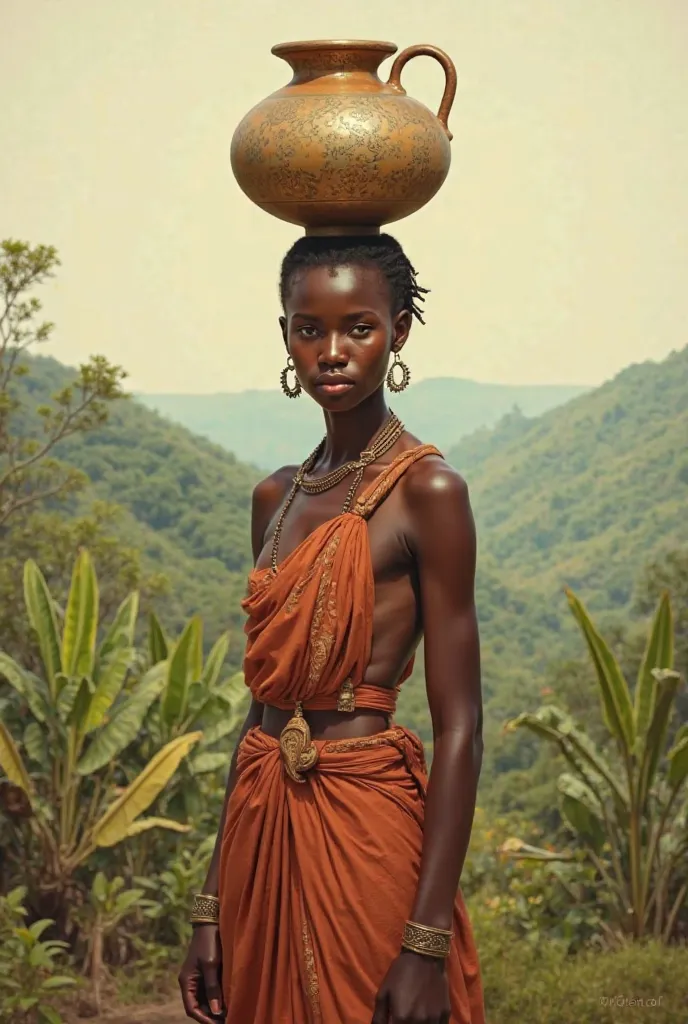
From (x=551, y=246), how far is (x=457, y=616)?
1015cm

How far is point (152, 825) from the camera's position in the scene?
19.1ft

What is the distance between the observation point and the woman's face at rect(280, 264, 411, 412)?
8.34 ft

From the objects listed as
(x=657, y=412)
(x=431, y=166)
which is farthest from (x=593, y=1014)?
(x=657, y=412)

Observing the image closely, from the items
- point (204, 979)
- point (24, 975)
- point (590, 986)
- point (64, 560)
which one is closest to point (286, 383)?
point (204, 979)

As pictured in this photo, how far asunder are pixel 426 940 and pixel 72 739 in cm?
367

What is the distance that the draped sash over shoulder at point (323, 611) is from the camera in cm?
252

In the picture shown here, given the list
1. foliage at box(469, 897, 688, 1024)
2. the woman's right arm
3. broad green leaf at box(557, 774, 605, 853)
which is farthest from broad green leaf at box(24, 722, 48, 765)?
the woman's right arm

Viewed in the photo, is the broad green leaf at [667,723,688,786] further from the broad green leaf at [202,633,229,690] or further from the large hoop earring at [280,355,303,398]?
the large hoop earring at [280,355,303,398]

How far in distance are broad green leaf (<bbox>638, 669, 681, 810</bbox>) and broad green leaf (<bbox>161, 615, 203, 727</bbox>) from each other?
1.81 m

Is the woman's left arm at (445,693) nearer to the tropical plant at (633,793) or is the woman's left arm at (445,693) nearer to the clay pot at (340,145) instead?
the clay pot at (340,145)

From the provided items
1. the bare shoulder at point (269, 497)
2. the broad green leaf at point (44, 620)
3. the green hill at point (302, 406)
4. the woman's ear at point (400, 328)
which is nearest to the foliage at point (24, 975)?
the broad green leaf at point (44, 620)

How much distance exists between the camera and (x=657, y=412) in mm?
12336

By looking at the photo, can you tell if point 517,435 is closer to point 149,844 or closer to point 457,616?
point 149,844

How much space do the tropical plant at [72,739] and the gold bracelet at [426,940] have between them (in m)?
3.37
